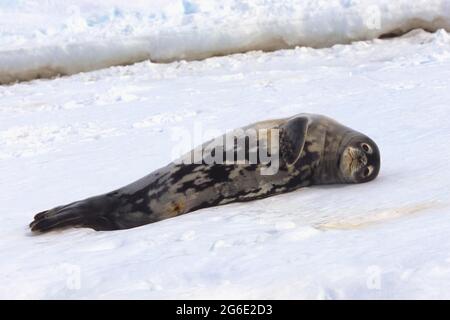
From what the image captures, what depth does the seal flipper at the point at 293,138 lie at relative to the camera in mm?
3457

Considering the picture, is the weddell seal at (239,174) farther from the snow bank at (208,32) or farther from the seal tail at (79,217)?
the snow bank at (208,32)

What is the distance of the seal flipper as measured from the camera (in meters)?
3.46

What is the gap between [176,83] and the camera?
302 inches

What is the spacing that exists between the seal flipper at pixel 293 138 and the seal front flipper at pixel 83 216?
31.8 inches

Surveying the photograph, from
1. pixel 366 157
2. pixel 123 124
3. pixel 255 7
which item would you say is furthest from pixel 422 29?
pixel 366 157

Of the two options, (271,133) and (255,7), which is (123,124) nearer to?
(271,133)

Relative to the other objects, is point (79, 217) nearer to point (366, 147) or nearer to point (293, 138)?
point (293, 138)

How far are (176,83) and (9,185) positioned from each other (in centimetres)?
338

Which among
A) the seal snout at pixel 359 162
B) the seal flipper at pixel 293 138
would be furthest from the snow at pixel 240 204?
the seal flipper at pixel 293 138

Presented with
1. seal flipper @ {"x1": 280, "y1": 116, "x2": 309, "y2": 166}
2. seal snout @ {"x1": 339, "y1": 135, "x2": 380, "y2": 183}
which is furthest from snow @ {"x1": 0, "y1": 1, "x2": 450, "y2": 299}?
seal flipper @ {"x1": 280, "y1": 116, "x2": 309, "y2": 166}

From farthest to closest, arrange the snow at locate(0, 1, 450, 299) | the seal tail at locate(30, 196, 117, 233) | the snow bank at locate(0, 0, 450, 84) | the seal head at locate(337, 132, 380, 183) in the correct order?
the snow bank at locate(0, 0, 450, 84) < the seal head at locate(337, 132, 380, 183) < the seal tail at locate(30, 196, 117, 233) < the snow at locate(0, 1, 450, 299)

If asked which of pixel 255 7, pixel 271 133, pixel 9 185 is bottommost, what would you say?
pixel 9 185

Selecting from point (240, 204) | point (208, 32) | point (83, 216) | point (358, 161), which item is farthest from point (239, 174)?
point (208, 32)

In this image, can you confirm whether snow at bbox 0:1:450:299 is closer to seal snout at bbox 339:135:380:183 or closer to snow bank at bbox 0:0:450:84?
seal snout at bbox 339:135:380:183
